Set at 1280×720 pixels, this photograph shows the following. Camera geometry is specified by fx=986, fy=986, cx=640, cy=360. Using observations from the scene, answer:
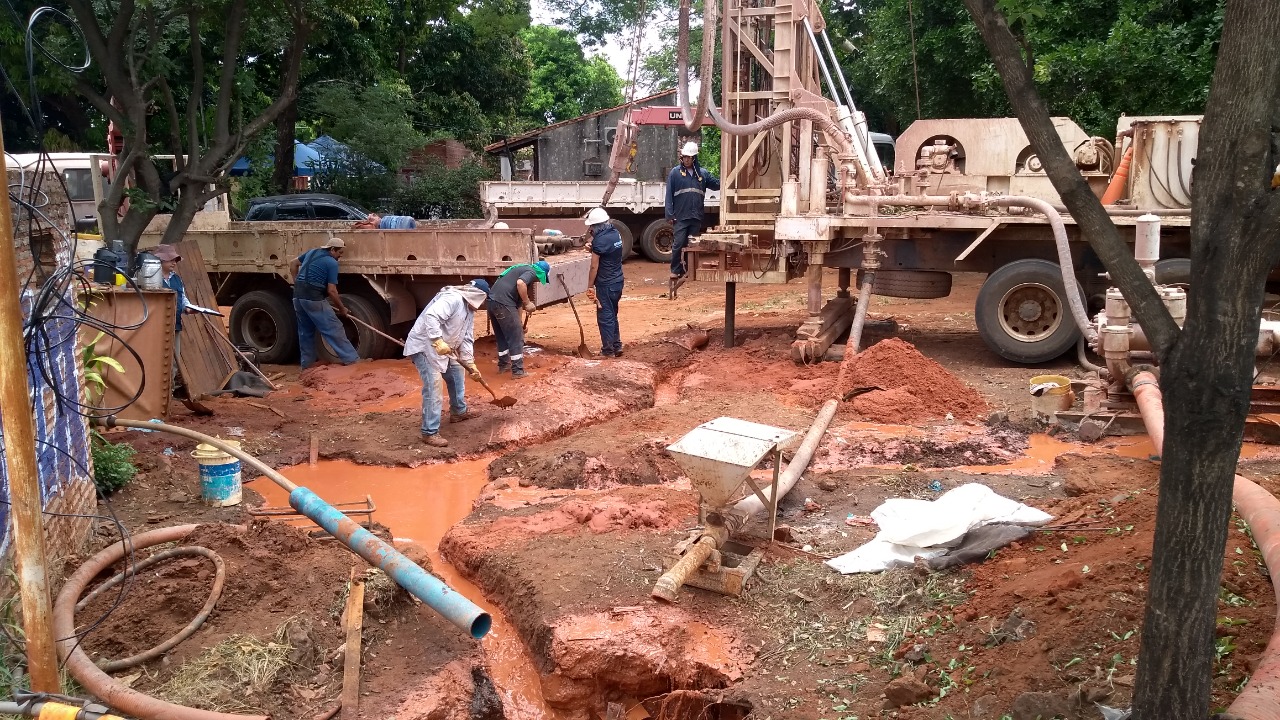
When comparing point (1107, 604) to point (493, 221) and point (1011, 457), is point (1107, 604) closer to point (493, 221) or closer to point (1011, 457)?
point (1011, 457)

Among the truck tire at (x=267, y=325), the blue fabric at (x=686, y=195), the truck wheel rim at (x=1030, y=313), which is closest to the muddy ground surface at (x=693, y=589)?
the truck wheel rim at (x=1030, y=313)

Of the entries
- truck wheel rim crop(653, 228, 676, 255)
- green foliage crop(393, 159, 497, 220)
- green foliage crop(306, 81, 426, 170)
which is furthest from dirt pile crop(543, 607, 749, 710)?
green foliage crop(306, 81, 426, 170)

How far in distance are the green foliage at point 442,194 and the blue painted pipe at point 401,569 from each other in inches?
677

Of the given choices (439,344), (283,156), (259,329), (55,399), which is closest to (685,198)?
(259,329)

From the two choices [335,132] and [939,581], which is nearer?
[939,581]

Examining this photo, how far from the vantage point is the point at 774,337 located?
40.4 ft

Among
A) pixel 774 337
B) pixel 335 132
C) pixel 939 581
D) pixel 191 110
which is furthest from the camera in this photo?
pixel 335 132

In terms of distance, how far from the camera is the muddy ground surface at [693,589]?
4355 millimetres

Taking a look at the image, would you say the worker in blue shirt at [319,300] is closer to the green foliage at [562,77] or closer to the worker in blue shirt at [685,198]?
the worker in blue shirt at [685,198]

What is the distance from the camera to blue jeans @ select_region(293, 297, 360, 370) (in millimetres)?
11398

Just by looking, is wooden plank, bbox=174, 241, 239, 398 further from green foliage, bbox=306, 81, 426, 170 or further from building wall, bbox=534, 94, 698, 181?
building wall, bbox=534, 94, 698, 181

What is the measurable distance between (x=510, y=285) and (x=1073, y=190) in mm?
8438

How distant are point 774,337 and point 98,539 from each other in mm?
8113

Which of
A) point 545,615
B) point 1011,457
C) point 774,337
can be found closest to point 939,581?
point 545,615
